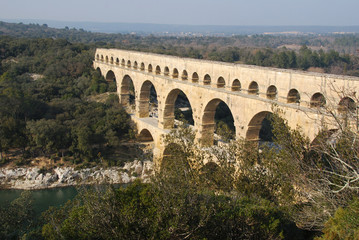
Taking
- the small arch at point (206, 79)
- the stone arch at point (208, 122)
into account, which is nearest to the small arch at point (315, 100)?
the stone arch at point (208, 122)

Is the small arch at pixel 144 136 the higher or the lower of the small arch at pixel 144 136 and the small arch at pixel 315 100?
the lower

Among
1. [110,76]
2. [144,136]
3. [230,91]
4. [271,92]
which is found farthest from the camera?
[110,76]

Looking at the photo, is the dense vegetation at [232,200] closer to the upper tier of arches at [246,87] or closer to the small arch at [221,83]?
Result: the upper tier of arches at [246,87]

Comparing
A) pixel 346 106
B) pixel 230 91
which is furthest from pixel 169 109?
pixel 346 106

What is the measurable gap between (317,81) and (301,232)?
4.58 meters

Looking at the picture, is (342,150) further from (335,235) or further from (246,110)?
(246,110)

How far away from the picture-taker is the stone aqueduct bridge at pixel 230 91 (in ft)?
36.4

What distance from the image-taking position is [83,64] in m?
32.0

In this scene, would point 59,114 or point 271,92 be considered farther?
point 59,114

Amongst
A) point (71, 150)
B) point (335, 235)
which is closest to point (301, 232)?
point (335, 235)

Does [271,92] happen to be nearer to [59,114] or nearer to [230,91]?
[230,91]

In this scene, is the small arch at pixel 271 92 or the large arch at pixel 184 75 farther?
the large arch at pixel 184 75

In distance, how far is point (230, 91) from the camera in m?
14.5

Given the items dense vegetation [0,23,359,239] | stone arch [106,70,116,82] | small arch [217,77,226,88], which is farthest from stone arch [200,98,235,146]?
stone arch [106,70,116,82]
